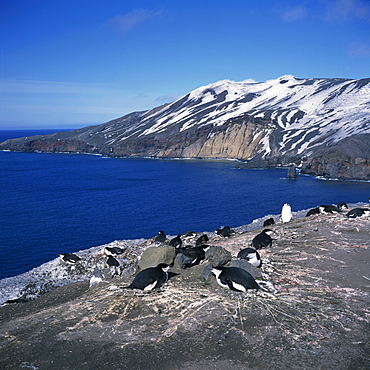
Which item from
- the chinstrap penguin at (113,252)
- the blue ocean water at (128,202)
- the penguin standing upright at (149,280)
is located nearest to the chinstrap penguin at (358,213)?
the penguin standing upright at (149,280)

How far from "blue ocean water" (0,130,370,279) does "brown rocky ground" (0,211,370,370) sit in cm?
2275

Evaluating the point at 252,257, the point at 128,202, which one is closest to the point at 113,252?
the point at 252,257

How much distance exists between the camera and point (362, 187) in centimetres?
7512

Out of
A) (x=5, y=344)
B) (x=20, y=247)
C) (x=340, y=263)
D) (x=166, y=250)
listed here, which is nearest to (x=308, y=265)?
(x=340, y=263)

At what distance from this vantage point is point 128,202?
6203 centimetres

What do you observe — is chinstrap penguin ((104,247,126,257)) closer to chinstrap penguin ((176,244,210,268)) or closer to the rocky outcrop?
chinstrap penguin ((176,244,210,268))

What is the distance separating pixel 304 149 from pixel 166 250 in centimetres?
10511

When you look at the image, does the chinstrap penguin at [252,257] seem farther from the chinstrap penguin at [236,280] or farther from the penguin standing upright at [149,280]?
the penguin standing upright at [149,280]

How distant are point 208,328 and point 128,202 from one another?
5401 centimetres

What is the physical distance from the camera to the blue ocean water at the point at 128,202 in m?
40.5

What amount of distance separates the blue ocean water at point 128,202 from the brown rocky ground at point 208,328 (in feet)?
74.7

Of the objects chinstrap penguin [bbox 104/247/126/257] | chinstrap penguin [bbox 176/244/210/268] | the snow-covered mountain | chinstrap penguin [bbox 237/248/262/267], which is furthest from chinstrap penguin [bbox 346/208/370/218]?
the snow-covered mountain

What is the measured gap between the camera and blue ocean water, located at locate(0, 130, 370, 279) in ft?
133

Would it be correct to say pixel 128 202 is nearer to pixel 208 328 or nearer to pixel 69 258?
pixel 69 258
